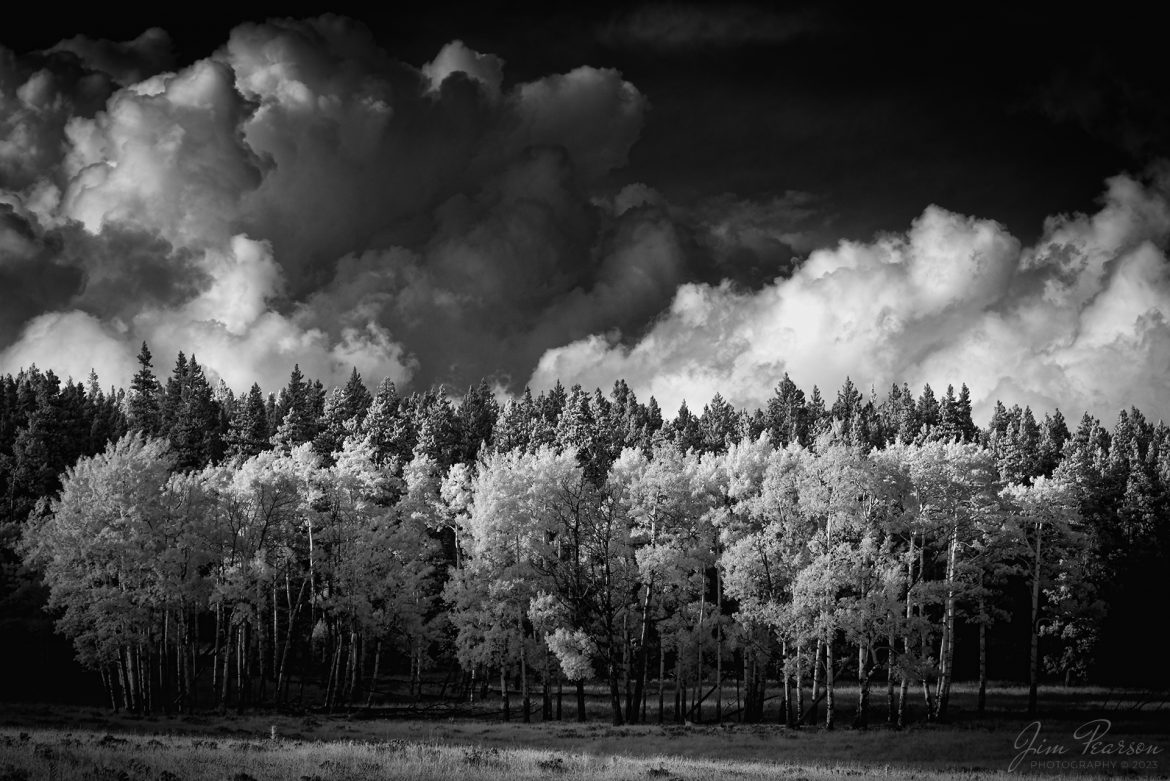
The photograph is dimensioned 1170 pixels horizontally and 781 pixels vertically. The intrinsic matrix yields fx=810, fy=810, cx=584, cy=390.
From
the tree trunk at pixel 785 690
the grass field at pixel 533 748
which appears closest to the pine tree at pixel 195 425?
the grass field at pixel 533 748

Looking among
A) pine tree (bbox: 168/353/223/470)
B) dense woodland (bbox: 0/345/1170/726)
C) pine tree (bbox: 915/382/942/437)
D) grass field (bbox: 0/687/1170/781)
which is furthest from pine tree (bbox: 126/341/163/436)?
pine tree (bbox: 915/382/942/437)

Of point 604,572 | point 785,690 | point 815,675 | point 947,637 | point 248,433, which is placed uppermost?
point 248,433

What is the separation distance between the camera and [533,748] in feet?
113

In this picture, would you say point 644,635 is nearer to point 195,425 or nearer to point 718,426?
point 195,425

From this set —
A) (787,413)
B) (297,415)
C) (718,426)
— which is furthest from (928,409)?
(297,415)

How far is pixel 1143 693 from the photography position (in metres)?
56.7

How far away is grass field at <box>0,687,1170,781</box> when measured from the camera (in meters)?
22.3

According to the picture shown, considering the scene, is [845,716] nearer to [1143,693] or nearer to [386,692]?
[1143,693]

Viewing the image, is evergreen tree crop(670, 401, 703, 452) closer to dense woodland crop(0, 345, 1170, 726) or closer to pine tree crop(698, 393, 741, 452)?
pine tree crop(698, 393, 741, 452)

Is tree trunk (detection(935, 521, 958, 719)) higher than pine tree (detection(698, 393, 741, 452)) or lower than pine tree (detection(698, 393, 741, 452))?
lower

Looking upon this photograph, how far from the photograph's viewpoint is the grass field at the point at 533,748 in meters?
22.3

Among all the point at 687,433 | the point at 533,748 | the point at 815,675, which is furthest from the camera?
the point at 687,433

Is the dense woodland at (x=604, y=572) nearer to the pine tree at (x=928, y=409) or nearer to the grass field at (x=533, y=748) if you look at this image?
the grass field at (x=533, y=748)
